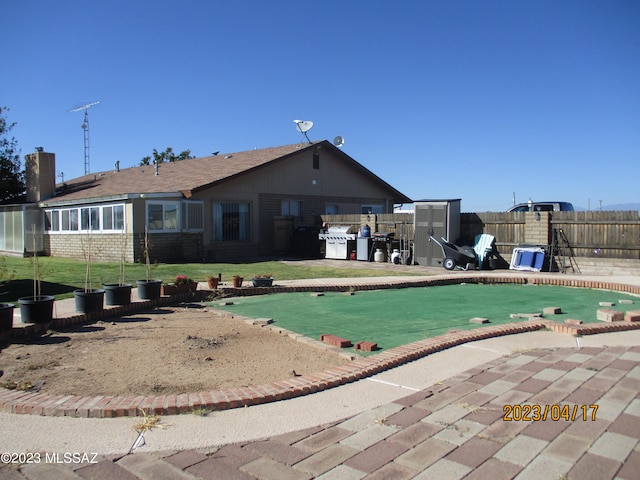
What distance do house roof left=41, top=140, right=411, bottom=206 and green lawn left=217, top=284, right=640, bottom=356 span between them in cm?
1082

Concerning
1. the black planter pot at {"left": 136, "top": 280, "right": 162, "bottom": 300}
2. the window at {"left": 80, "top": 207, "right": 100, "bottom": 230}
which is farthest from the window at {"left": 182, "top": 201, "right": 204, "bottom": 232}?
the black planter pot at {"left": 136, "top": 280, "right": 162, "bottom": 300}

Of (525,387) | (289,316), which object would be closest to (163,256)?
(289,316)

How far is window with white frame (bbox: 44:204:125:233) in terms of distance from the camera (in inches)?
745

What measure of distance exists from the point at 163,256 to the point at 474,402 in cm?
1618

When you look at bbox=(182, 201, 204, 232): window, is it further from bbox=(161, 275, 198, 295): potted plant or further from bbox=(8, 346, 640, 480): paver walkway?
bbox=(8, 346, 640, 480): paver walkway

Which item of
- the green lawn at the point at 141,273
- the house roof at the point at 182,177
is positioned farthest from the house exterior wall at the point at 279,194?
the green lawn at the point at 141,273

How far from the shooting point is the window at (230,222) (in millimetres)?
21141

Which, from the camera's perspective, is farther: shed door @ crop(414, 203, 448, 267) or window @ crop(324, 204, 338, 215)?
window @ crop(324, 204, 338, 215)

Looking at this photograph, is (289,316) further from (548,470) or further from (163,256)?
(163,256)

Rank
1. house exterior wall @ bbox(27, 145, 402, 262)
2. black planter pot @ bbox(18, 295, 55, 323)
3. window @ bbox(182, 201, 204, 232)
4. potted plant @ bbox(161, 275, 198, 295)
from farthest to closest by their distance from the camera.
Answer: window @ bbox(182, 201, 204, 232) → house exterior wall @ bbox(27, 145, 402, 262) → potted plant @ bbox(161, 275, 198, 295) → black planter pot @ bbox(18, 295, 55, 323)

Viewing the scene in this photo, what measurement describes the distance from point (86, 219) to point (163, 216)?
12.8 ft

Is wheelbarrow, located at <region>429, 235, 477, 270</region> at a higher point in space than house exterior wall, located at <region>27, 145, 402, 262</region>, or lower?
lower

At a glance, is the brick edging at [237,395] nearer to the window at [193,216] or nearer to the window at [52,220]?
the window at [193,216]

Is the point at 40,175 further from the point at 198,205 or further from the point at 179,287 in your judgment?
the point at 179,287
